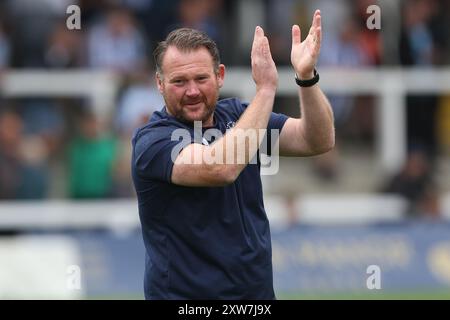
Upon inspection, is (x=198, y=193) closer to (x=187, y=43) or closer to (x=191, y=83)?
(x=191, y=83)

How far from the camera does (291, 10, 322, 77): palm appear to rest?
6.50 m

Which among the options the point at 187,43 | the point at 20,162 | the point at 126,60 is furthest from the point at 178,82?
the point at 126,60

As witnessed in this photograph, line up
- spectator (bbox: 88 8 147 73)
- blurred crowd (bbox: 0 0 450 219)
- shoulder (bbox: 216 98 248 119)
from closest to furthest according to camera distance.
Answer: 1. shoulder (bbox: 216 98 248 119)
2. blurred crowd (bbox: 0 0 450 219)
3. spectator (bbox: 88 8 147 73)

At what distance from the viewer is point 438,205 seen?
53.0 feet

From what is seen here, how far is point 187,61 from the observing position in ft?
20.7

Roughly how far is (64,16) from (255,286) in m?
10.1

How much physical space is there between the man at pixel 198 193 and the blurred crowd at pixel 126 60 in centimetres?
863

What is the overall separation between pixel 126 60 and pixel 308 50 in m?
9.49

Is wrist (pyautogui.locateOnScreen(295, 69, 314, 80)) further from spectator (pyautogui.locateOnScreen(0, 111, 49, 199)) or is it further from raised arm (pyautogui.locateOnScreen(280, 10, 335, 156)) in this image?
spectator (pyautogui.locateOnScreen(0, 111, 49, 199))

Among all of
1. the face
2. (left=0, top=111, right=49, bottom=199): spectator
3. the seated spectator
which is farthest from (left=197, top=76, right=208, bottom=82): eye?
(left=0, top=111, right=49, bottom=199): spectator

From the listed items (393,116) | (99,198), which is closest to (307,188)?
(393,116)

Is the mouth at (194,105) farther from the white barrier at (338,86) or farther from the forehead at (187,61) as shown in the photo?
the white barrier at (338,86)

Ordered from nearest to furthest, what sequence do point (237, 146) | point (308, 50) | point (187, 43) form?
point (237, 146)
point (187, 43)
point (308, 50)

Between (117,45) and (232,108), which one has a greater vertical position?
(117,45)
